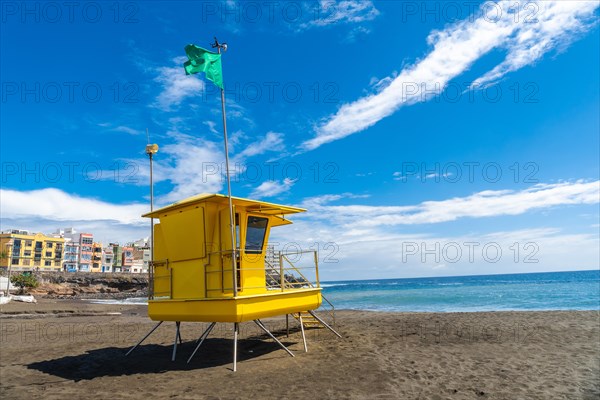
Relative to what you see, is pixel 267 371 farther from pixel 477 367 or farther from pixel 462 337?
pixel 462 337

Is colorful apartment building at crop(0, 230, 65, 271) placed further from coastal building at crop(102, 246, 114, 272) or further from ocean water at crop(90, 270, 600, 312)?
ocean water at crop(90, 270, 600, 312)

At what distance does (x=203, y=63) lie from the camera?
32.1ft

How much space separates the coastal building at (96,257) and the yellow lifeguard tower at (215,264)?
11278cm

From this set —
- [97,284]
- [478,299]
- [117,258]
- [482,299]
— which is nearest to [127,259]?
[117,258]

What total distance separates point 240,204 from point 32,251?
102 m

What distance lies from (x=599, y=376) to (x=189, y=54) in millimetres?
12396

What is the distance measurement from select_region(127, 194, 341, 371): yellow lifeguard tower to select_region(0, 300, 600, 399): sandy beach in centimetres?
115

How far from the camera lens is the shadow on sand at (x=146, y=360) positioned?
392 inches

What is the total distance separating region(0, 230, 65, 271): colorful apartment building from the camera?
287 feet

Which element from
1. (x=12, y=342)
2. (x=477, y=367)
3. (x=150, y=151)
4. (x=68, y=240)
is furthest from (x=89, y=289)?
(x=477, y=367)

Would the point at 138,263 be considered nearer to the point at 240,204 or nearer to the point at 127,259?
the point at 127,259

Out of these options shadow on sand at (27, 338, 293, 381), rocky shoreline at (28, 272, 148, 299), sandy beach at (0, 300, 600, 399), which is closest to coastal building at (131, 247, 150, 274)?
rocky shoreline at (28, 272, 148, 299)

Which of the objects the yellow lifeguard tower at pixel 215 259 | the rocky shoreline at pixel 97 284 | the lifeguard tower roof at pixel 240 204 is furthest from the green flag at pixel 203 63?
the rocky shoreline at pixel 97 284

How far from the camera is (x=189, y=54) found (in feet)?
31.9
